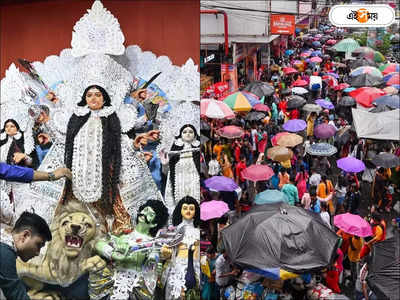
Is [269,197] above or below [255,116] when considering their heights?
below

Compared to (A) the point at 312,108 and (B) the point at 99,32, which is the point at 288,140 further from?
(B) the point at 99,32

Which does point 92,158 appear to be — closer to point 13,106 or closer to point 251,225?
point 13,106

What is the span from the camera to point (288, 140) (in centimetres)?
943

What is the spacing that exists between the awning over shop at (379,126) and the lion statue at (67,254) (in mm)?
6164

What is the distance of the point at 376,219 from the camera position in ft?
22.0

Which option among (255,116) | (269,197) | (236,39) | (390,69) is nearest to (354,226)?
(269,197)

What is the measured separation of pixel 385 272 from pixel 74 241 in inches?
140

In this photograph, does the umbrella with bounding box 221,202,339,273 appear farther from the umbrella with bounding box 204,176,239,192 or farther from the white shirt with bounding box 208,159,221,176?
the white shirt with bounding box 208,159,221,176

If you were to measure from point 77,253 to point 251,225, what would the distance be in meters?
2.14

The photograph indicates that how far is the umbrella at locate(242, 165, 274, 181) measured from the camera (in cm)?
809

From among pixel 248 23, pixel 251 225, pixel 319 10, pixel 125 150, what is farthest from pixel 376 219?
pixel 319 10

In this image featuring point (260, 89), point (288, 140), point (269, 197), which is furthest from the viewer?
point (260, 89)

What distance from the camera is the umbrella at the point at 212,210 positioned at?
21.9 ft

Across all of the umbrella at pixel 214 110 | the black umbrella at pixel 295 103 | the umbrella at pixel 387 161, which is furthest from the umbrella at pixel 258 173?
the black umbrella at pixel 295 103
